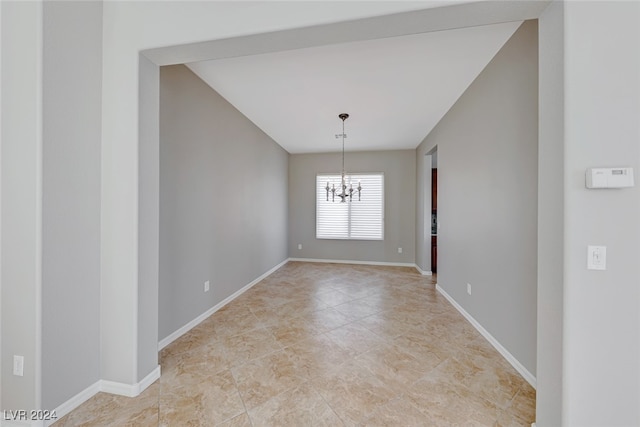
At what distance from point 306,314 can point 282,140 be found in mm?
3608

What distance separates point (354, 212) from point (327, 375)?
15.5 feet

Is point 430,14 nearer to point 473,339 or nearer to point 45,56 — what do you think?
point 45,56

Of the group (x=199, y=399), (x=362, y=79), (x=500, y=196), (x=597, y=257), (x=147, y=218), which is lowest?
(x=199, y=399)

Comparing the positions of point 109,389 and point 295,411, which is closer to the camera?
point 295,411

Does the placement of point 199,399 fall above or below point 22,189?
below

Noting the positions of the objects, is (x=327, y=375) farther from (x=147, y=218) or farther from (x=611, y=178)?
(x=611, y=178)

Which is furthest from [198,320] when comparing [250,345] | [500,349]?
[500,349]

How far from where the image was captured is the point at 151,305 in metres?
2.04

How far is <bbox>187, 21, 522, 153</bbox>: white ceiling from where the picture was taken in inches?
91.7

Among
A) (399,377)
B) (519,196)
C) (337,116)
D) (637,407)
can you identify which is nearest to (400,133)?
(337,116)

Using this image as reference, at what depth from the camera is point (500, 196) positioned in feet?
8.06

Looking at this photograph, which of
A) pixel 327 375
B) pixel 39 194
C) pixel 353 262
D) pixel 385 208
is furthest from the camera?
pixel 353 262

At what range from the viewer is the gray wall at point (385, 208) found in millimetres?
6281

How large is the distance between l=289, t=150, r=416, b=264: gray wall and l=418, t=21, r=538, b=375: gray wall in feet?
8.48
